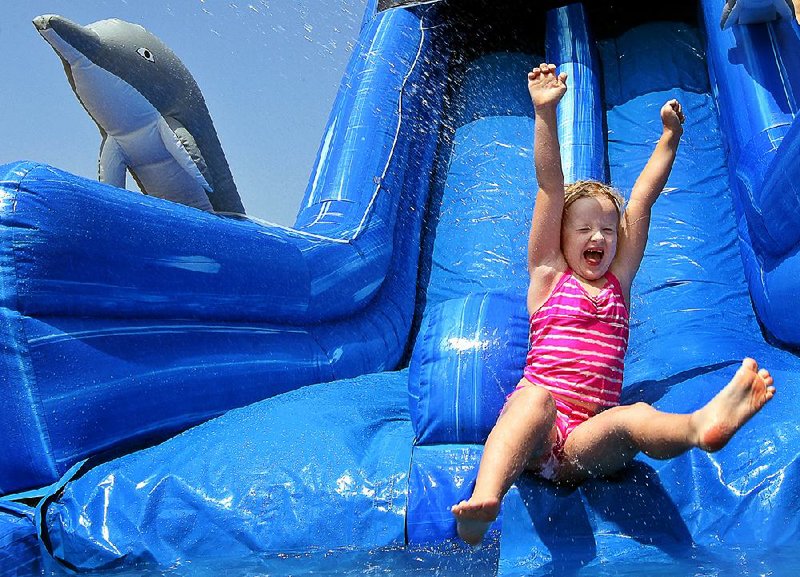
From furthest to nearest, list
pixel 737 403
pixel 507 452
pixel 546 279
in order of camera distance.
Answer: pixel 546 279 → pixel 507 452 → pixel 737 403

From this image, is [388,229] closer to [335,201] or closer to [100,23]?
[335,201]

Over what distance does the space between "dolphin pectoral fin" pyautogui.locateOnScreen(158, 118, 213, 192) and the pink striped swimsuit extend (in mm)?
1290

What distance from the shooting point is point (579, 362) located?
154 cm

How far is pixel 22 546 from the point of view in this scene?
157cm

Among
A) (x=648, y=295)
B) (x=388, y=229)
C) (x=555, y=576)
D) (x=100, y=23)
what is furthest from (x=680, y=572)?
(x=100, y=23)

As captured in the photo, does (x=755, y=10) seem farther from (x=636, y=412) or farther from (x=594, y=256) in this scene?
(x=636, y=412)

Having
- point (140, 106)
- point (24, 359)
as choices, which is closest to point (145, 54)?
point (140, 106)

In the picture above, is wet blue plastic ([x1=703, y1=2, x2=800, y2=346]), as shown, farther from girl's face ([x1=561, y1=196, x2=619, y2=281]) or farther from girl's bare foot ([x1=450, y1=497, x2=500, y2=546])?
girl's bare foot ([x1=450, y1=497, x2=500, y2=546])

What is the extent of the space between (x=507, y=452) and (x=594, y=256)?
48cm

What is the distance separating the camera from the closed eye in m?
2.47

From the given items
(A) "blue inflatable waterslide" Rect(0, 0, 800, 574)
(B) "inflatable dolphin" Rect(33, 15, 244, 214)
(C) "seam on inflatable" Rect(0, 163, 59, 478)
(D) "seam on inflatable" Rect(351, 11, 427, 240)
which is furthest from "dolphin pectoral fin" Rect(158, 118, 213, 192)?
(C) "seam on inflatable" Rect(0, 163, 59, 478)

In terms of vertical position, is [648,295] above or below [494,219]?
below

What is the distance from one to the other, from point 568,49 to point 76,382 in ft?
7.57

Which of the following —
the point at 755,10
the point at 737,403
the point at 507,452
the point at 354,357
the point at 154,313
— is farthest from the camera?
the point at 755,10
